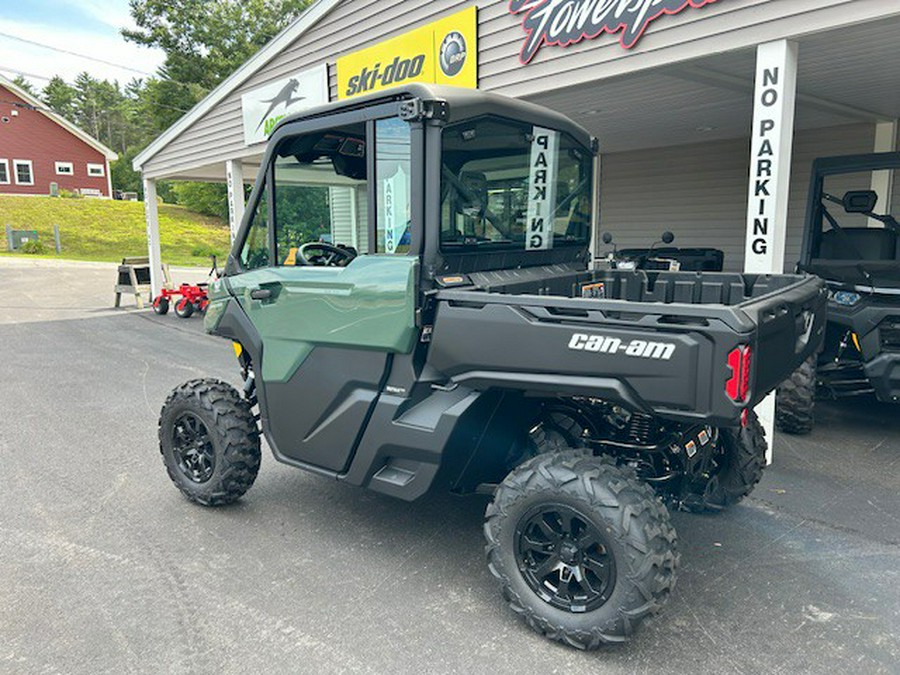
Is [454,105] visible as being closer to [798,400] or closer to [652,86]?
[798,400]

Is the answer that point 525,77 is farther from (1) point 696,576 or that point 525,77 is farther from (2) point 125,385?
(2) point 125,385

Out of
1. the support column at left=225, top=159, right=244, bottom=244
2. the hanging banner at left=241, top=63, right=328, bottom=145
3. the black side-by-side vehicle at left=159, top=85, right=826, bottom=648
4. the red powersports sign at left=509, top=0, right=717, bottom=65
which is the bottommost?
the black side-by-side vehicle at left=159, top=85, right=826, bottom=648

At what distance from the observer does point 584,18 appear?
5750 mm

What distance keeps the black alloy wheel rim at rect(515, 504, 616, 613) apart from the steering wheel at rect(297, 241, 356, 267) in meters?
1.65

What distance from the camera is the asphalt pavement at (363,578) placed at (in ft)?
8.76

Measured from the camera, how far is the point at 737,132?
10211 mm

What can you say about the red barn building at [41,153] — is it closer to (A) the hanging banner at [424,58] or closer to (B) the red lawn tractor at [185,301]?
(B) the red lawn tractor at [185,301]

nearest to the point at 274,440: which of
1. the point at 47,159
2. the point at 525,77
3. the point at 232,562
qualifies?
the point at 232,562

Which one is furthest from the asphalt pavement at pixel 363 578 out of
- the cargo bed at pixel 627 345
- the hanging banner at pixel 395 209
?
the hanging banner at pixel 395 209

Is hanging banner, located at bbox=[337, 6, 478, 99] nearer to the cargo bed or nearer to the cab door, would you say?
the cab door

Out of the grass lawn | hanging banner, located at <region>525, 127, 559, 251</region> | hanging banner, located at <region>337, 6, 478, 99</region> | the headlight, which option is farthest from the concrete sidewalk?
the headlight

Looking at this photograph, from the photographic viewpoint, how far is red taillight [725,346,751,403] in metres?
2.32

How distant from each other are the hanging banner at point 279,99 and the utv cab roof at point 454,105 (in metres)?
6.09

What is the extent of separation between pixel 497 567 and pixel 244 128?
10.7 m
